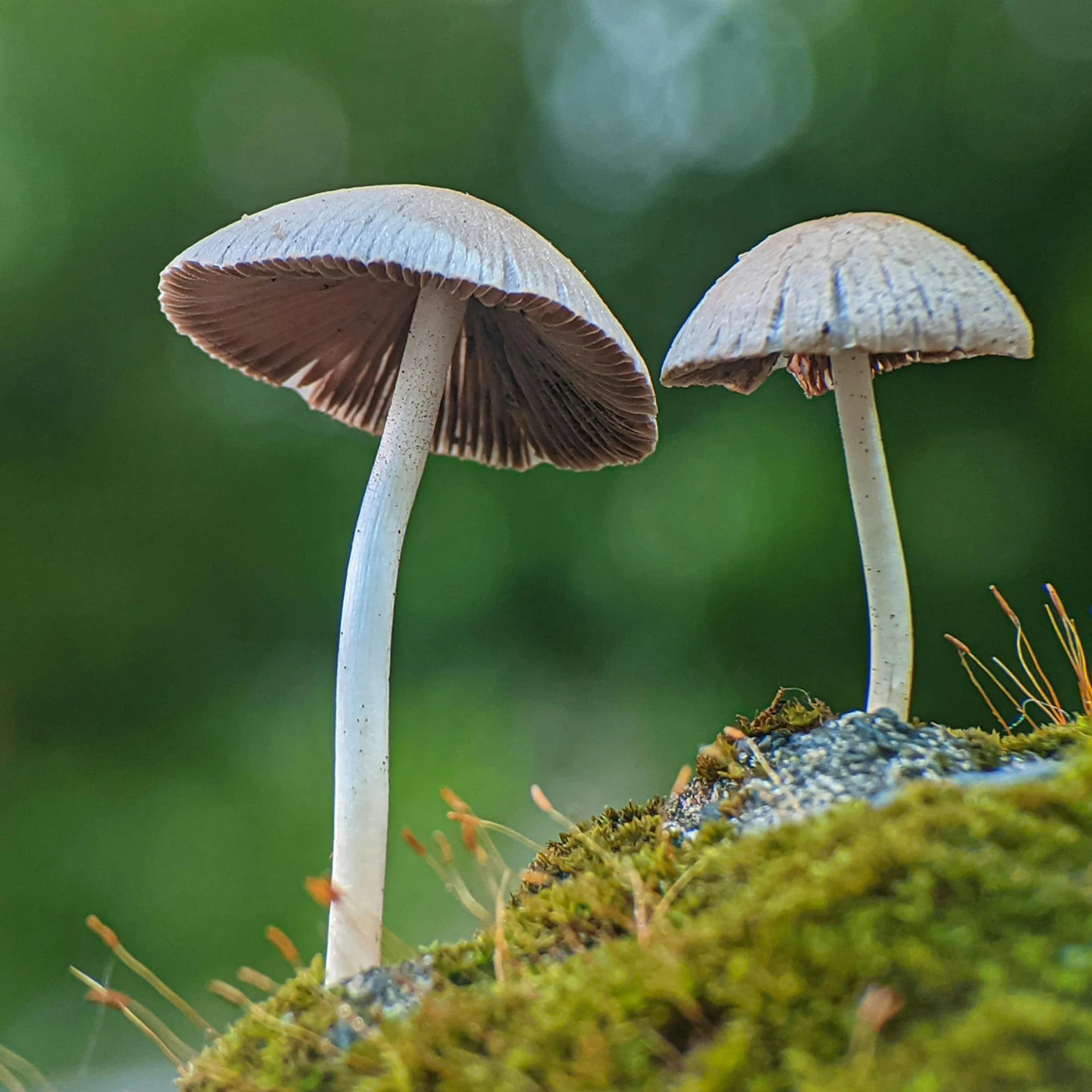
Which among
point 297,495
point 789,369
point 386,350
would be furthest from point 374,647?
point 297,495

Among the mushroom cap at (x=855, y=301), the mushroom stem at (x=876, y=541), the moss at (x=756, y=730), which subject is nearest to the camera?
the mushroom cap at (x=855, y=301)

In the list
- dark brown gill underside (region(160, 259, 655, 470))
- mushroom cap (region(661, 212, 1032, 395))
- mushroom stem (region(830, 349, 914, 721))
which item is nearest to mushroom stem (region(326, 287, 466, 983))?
dark brown gill underside (region(160, 259, 655, 470))

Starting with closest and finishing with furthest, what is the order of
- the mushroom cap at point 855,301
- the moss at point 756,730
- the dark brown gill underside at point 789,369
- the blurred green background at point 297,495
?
1. the mushroom cap at point 855,301
2. the moss at point 756,730
3. the dark brown gill underside at point 789,369
4. the blurred green background at point 297,495

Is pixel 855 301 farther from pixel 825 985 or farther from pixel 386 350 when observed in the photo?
pixel 386 350

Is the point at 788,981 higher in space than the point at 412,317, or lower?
lower

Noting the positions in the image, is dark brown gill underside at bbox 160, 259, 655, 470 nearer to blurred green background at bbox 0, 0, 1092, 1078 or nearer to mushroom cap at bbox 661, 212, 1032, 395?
mushroom cap at bbox 661, 212, 1032, 395

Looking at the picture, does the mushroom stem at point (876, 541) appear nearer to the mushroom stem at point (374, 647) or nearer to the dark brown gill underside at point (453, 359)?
the dark brown gill underside at point (453, 359)

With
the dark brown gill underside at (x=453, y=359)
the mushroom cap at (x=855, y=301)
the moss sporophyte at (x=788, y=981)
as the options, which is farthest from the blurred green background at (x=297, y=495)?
the moss sporophyte at (x=788, y=981)

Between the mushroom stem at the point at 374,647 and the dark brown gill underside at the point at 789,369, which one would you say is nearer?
the mushroom stem at the point at 374,647
